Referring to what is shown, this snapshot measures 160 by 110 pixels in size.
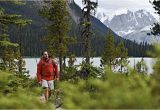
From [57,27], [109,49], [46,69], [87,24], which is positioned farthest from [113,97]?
[109,49]

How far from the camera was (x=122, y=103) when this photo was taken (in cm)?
256

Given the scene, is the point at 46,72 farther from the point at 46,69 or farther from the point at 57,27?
the point at 57,27

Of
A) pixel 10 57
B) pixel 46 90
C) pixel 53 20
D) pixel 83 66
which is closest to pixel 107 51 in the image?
pixel 10 57

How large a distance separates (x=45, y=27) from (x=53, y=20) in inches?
59.0

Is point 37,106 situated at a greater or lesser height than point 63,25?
lesser

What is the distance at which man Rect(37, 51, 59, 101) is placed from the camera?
45.2 ft

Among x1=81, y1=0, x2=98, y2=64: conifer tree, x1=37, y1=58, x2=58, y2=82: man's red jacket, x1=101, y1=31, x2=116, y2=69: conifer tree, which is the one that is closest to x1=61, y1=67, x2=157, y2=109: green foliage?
x1=37, y1=58, x2=58, y2=82: man's red jacket

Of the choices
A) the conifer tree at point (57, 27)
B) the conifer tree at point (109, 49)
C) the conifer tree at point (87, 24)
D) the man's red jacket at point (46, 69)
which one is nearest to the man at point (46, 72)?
the man's red jacket at point (46, 69)

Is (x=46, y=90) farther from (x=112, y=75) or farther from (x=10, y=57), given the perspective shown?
(x=10, y=57)

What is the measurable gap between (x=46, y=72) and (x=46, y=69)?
14 cm

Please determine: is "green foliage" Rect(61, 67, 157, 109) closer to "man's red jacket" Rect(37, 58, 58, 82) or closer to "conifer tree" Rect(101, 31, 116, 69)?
"man's red jacket" Rect(37, 58, 58, 82)

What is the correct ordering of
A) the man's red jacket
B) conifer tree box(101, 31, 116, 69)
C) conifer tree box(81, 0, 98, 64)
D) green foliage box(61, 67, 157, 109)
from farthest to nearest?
conifer tree box(101, 31, 116, 69) → conifer tree box(81, 0, 98, 64) → the man's red jacket → green foliage box(61, 67, 157, 109)

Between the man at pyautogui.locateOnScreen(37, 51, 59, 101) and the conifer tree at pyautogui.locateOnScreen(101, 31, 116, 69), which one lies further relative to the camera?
the conifer tree at pyautogui.locateOnScreen(101, 31, 116, 69)

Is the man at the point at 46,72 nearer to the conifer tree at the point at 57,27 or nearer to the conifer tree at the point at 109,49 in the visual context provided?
the conifer tree at the point at 57,27
